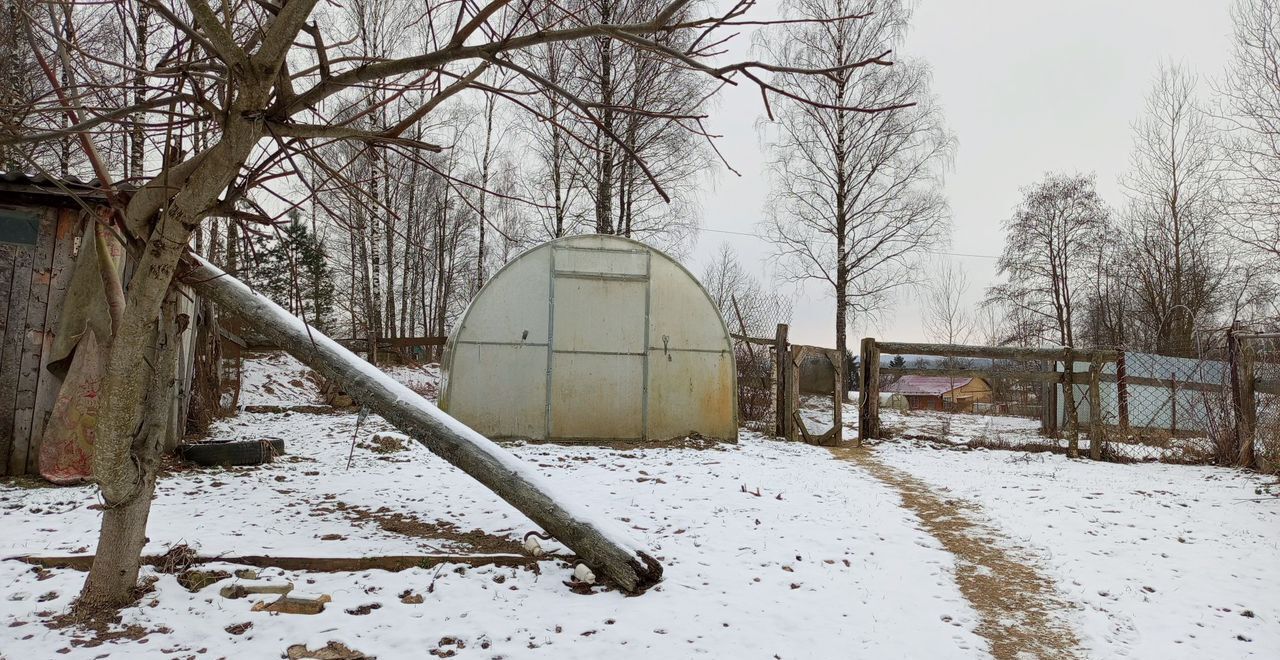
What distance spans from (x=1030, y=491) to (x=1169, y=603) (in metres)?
3.09

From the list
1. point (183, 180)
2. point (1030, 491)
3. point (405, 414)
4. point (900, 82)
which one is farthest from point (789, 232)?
point (183, 180)

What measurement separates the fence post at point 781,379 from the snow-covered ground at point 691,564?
3528 millimetres

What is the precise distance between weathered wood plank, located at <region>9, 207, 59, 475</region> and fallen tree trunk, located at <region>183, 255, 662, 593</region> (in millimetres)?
3540

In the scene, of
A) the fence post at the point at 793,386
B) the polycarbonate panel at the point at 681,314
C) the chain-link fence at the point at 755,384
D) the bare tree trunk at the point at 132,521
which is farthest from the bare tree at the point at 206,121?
the chain-link fence at the point at 755,384

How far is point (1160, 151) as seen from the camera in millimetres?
18438

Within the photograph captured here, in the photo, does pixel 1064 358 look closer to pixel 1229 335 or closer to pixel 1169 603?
Result: pixel 1229 335

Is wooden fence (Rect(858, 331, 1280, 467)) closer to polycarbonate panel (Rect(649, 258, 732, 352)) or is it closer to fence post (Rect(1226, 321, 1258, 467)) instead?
fence post (Rect(1226, 321, 1258, 467))

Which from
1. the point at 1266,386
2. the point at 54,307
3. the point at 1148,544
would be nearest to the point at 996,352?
the point at 1266,386

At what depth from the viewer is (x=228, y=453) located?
6.97 meters

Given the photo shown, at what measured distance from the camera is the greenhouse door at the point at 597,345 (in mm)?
9578

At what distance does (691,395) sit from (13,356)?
7574 mm

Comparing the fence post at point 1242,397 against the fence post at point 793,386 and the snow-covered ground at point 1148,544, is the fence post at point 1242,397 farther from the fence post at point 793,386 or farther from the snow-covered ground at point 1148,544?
the fence post at point 793,386

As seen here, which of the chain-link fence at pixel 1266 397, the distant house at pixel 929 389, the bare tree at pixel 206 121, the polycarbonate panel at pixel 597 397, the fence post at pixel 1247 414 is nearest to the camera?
the bare tree at pixel 206 121

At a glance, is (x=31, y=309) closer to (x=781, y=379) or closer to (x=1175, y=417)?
(x=781, y=379)
